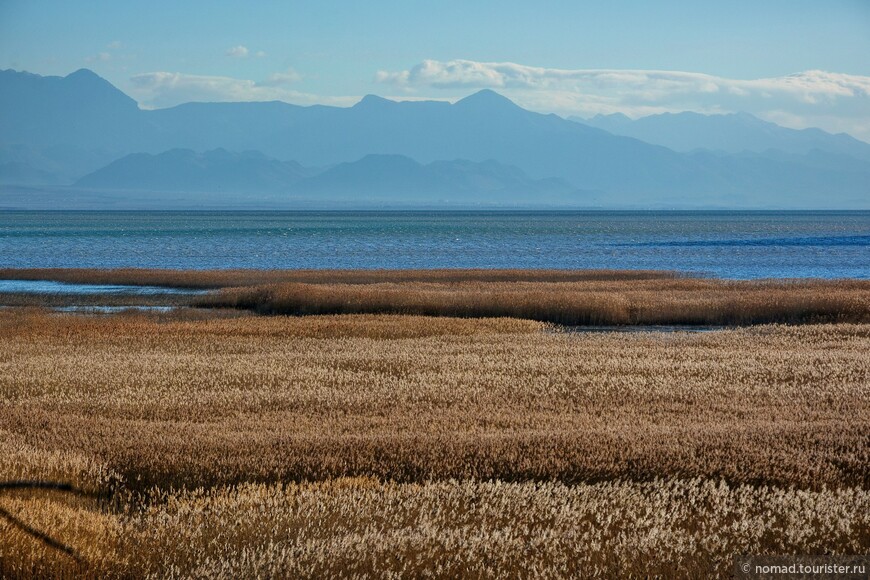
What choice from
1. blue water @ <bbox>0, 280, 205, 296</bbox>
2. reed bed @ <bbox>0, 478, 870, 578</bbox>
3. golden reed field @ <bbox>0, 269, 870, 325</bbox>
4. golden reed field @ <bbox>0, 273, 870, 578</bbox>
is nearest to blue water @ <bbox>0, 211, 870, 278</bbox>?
blue water @ <bbox>0, 280, 205, 296</bbox>

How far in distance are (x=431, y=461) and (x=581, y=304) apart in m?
24.4

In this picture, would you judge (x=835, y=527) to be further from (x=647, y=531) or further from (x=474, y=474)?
(x=474, y=474)

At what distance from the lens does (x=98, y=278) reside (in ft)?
178

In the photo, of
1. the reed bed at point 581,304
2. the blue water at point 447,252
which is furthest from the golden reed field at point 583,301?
the blue water at point 447,252

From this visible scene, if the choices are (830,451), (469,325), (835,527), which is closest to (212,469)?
(835,527)

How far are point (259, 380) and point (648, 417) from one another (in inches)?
296

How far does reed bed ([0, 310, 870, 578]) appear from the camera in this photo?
328 inches

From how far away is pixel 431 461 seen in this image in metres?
11.6

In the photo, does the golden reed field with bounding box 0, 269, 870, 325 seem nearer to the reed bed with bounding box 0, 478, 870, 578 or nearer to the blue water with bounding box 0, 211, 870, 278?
the blue water with bounding box 0, 211, 870, 278

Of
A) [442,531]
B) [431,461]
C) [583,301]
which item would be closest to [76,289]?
[583,301]

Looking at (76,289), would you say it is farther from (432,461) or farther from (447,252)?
(447,252)

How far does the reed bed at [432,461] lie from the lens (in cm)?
834

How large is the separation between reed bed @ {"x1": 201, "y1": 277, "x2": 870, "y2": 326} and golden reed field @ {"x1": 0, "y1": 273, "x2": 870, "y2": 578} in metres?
11.2

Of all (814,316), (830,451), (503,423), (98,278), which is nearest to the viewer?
(830,451)
